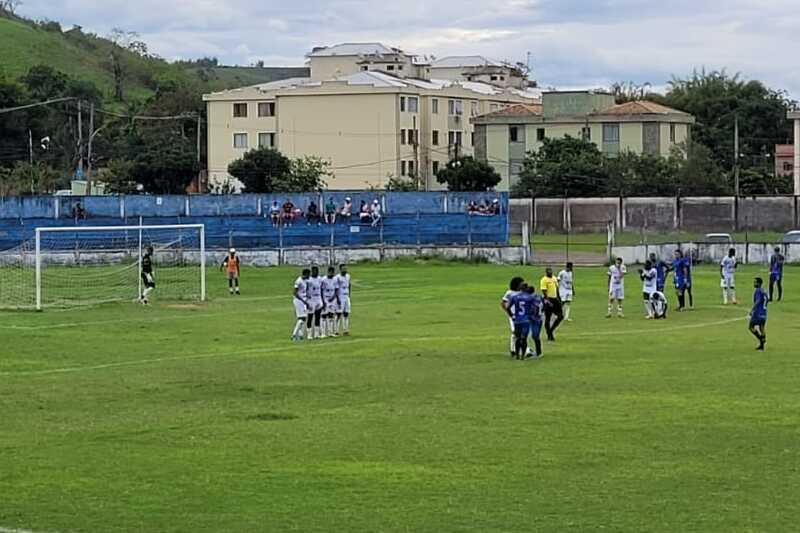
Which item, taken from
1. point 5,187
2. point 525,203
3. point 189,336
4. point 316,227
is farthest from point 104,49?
point 189,336

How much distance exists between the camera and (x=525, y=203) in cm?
9744

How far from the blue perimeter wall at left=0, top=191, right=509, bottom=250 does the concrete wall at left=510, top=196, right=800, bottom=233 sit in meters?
13.8

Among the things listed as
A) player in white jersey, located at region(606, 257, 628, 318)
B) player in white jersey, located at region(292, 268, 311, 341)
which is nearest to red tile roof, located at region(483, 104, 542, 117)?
player in white jersey, located at region(606, 257, 628, 318)

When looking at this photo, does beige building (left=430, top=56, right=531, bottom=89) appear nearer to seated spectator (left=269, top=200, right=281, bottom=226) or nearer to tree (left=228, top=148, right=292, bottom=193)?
tree (left=228, top=148, right=292, bottom=193)

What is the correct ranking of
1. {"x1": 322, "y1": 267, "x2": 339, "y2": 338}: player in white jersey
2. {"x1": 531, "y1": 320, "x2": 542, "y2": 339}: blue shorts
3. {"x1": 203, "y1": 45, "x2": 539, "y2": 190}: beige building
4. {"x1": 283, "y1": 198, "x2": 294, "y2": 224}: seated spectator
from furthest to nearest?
{"x1": 203, "y1": 45, "x2": 539, "y2": 190}: beige building → {"x1": 283, "y1": 198, "x2": 294, "y2": 224}: seated spectator → {"x1": 322, "y1": 267, "x2": 339, "y2": 338}: player in white jersey → {"x1": 531, "y1": 320, "x2": 542, "y2": 339}: blue shorts

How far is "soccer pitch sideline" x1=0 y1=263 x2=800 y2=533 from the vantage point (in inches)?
657

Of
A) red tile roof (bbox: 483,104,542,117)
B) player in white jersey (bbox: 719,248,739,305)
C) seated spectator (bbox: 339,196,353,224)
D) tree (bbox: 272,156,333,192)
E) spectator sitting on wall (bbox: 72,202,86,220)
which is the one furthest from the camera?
red tile roof (bbox: 483,104,542,117)

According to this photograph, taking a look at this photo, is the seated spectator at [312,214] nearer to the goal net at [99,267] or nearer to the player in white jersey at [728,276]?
the goal net at [99,267]

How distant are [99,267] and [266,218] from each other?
11.4 metres

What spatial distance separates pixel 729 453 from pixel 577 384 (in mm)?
7975

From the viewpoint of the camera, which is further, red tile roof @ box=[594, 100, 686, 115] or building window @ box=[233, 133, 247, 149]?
building window @ box=[233, 133, 247, 149]

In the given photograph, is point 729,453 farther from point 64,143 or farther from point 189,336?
point 64,143

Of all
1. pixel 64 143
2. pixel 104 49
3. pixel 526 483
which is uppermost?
pixel 104 49

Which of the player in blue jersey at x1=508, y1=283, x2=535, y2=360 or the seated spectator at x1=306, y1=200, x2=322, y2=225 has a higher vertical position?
the seated spectator at x1=306, y1=200, x2=322, y2=225
